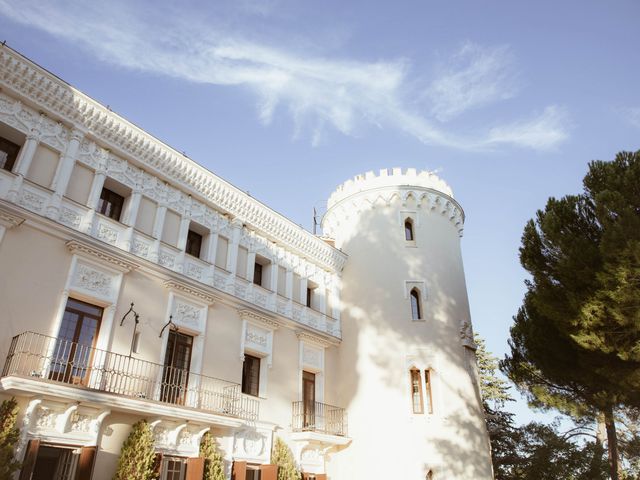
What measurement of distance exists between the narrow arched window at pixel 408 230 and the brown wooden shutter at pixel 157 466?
11825mm

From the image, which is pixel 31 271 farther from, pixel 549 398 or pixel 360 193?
pixel 549 398

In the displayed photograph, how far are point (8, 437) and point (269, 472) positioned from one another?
6.49 m

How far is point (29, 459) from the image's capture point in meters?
8.91

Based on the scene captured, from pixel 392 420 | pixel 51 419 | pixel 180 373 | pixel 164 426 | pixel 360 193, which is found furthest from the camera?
pixel 360 193

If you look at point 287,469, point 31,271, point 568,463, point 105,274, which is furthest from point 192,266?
point 568,463

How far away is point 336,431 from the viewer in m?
16.3

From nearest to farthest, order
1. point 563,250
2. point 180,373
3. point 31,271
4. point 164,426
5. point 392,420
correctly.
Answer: point 31,271 → point 164,426 → point 180,373 → point 563,250 → point 392,420

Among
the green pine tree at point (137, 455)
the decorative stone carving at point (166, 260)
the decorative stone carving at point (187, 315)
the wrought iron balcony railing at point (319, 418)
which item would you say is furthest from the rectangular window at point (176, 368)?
the wrought iron balcony railing at point (319, 418)

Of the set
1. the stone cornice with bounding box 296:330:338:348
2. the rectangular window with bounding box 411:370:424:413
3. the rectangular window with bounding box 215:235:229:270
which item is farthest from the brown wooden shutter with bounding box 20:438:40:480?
the rectangular window with bounding box 411:370:424:413

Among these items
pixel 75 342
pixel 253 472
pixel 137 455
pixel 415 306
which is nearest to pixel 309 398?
pixel 253 472

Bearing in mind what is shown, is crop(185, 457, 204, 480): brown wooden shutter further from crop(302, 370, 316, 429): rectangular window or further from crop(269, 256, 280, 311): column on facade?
crop(269, 256, 280, 311): column on facade

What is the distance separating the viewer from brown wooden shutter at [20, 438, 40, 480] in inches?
345

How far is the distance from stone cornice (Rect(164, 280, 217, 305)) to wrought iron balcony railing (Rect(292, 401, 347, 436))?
435 cm

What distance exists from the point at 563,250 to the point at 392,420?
24.6 ft
